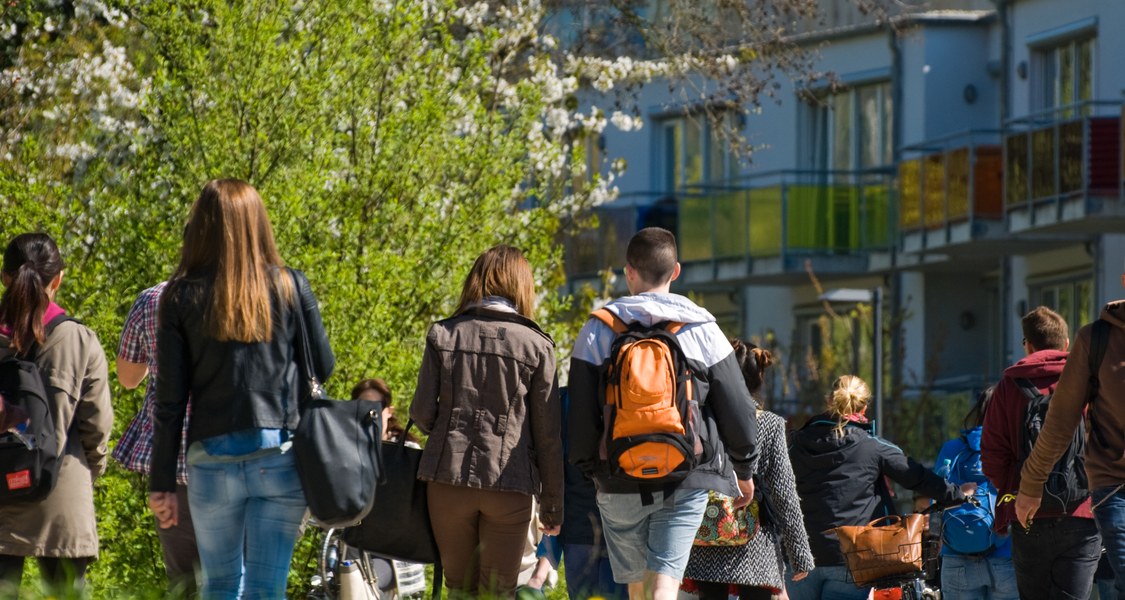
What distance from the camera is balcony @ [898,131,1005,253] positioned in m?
29.6

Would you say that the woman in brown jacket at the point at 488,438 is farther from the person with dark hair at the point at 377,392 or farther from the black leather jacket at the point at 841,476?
the person with dark hair at the point at 377,392

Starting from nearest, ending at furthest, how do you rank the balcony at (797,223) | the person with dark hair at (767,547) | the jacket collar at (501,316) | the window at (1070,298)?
1. the jacket collar at (501,316)
2. the person with dark hair at (767,547)
3. the window at (1070,298)
4. the balcony at (797,223)

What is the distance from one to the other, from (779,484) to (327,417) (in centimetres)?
311

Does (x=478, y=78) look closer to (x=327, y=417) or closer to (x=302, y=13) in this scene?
(x=302, y=13)

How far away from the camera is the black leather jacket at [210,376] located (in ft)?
22.0

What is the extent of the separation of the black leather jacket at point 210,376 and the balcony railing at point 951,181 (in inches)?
913

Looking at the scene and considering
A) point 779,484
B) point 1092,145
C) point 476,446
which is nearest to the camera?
point 476,446

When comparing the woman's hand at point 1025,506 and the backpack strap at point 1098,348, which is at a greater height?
the backpack strap at point 1098,348

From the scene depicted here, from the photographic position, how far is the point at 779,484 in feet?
30.7

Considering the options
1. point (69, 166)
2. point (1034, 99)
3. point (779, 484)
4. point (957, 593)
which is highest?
point (1034, 99)

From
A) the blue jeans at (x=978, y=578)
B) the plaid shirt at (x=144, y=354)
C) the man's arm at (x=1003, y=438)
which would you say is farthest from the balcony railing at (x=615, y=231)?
the plaid shirt at (x=144, y=354)

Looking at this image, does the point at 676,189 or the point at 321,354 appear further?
the point at 676,189

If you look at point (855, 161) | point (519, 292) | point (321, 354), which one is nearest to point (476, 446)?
point (519, 292)

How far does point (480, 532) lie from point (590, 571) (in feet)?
5.76
